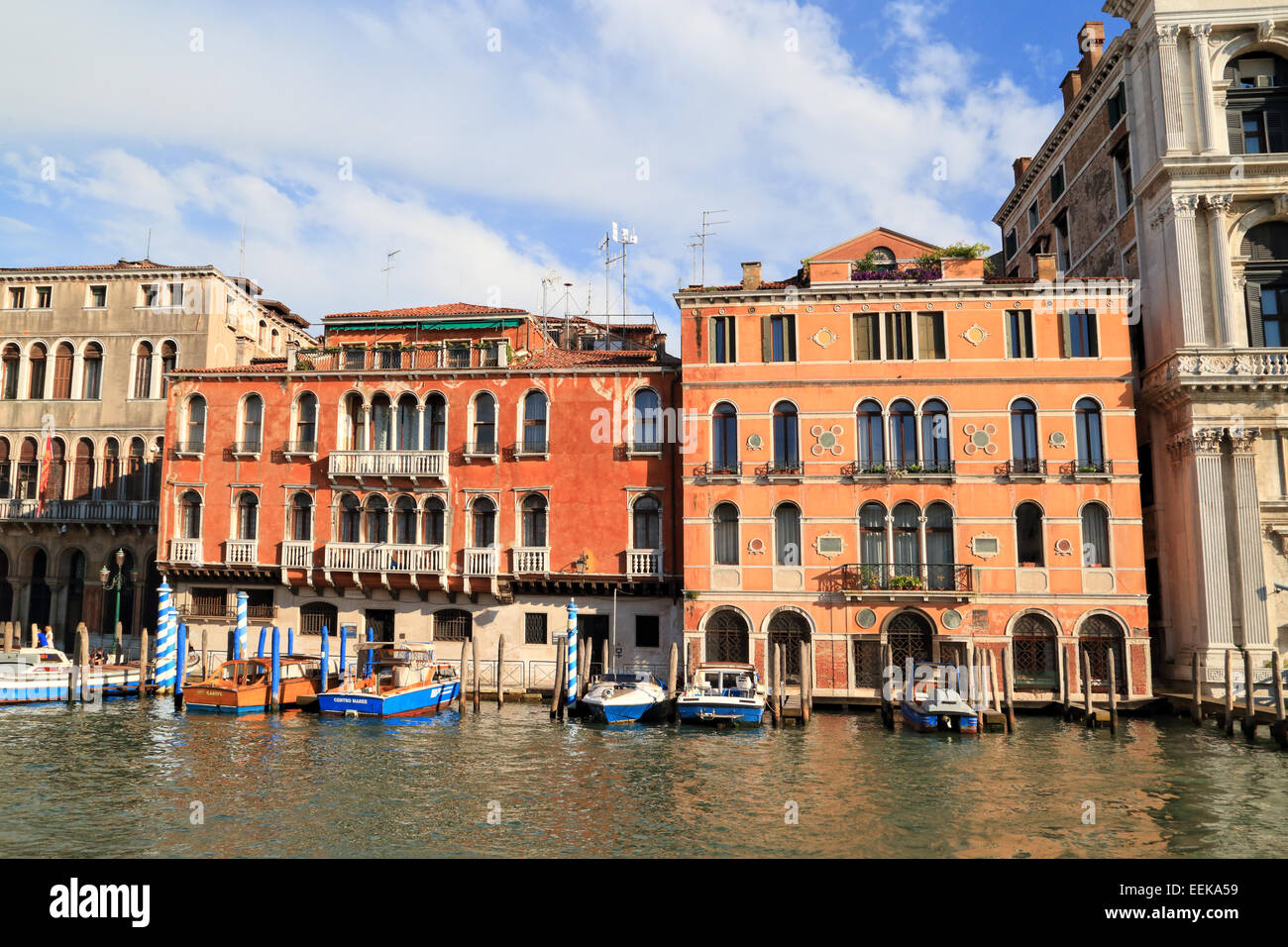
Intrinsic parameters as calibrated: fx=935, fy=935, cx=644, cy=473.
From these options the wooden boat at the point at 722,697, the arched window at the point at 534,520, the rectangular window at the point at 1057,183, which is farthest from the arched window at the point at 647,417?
the rectangular window at the point at 1057,183

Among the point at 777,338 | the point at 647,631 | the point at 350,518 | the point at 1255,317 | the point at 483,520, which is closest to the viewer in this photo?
the point at 1255,317

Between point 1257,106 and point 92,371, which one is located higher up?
point 1257,106

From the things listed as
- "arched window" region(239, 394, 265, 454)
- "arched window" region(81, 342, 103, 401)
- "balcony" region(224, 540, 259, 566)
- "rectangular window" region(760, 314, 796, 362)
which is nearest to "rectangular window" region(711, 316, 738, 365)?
"rectangular window" region(760, 314, 796, 362)

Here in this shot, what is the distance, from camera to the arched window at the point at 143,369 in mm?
36469

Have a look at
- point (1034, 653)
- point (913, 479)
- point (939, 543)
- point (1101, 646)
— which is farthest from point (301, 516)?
point (1101, 646)

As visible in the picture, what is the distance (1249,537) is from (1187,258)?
7.79 m

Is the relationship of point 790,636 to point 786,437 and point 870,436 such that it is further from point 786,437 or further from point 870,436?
point 870,436

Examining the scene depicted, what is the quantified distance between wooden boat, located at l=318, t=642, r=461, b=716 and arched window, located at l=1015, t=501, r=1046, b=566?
52.4 feet

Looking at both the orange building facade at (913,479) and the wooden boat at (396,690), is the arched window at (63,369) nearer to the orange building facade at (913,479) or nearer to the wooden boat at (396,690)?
the wooden boat at (396,690)

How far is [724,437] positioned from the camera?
90.0 feet

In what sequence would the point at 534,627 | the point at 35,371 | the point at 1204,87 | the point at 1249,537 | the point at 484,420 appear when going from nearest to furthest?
the point at 1249,537, the point at 1204,87, the point at 534,627, the point at 484,420, the point at 35,371

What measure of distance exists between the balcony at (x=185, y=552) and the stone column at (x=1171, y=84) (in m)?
31.4

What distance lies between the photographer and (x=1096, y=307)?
26.2m
